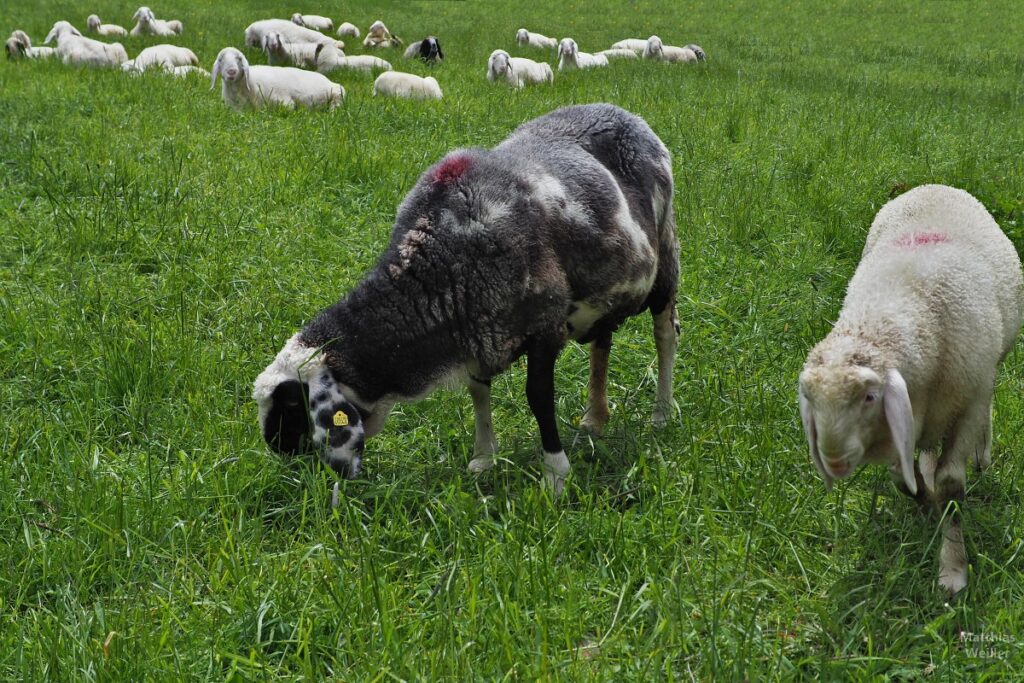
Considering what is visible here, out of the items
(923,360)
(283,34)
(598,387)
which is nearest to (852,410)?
(923,360)

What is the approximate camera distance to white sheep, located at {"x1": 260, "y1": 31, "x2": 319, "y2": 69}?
521 inches

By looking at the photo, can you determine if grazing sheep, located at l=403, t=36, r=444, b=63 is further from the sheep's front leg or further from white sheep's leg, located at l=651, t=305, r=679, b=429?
the sheep's front leg

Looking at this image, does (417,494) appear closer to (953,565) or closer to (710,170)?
(953,565)

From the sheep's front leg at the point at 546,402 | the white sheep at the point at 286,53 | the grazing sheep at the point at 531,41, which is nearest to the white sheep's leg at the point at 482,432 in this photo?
the sheep's front leg at the point at 546,402

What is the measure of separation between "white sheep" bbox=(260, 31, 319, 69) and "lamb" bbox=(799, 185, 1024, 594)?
11267 millimetres

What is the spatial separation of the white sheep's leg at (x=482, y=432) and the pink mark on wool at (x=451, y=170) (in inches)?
30.2

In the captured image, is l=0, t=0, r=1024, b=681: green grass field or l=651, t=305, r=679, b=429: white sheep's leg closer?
l=0, t=0, r=1024, b=681: green grass field

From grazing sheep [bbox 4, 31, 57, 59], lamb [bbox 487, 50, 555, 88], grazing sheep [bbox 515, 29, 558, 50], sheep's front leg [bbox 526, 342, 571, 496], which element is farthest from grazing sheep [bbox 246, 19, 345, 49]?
sheep's front leg [bbox 526, 342, 571, 496]

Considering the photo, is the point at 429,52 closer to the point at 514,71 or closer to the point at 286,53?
the point at 286,53

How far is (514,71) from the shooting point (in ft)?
39.3

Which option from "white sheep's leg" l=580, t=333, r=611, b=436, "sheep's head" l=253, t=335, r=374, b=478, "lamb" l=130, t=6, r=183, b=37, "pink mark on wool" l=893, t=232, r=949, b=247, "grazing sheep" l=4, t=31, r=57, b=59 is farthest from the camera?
"lamb" l=130, t=6, r=183, b=37

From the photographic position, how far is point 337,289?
496 centimetres

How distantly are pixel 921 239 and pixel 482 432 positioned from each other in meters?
1.78

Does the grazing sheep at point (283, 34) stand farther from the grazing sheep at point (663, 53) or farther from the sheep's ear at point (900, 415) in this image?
the sheep's ear at point (900, 415)
